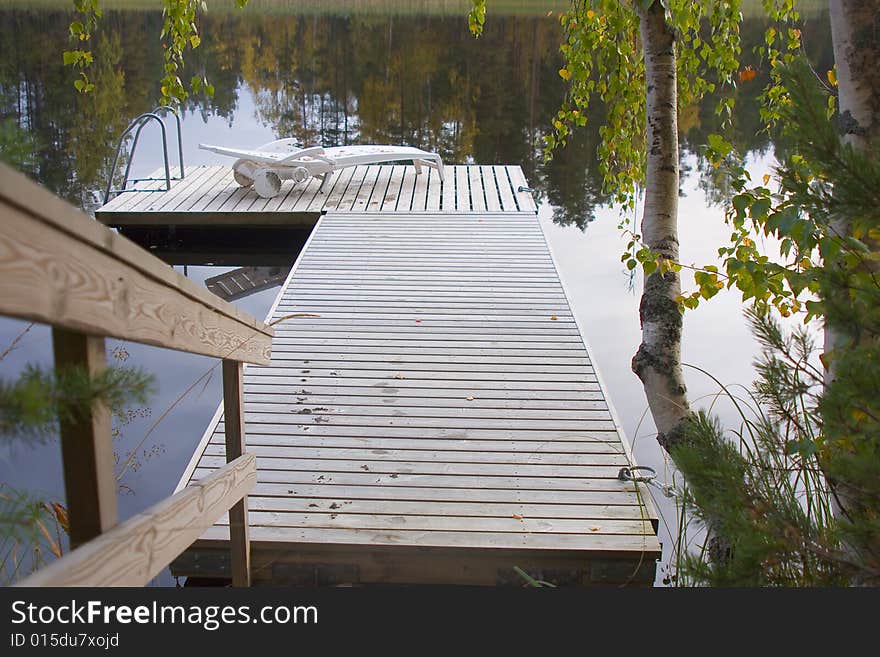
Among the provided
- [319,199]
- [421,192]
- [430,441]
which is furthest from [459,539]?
[421,192]

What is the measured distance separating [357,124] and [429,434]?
41.0 feet

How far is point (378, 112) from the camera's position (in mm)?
16906

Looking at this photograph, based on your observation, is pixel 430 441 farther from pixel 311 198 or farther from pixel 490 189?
pixel 490 189

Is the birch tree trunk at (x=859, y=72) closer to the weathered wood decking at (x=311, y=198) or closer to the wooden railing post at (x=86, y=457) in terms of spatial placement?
the wooden railing post at (x=86, y=457)

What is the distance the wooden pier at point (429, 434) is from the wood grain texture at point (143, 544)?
37.8 inches

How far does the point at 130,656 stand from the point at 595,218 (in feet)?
29.4

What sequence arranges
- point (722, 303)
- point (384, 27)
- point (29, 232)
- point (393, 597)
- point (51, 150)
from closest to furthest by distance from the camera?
point (29, 232)
point (393, 597)
point (722, 303)
point (51, 150)
point (384, 27)

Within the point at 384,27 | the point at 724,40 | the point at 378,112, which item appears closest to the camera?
the point at 724,40

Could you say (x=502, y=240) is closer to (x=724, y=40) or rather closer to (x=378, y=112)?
→ (x=724, y=40)

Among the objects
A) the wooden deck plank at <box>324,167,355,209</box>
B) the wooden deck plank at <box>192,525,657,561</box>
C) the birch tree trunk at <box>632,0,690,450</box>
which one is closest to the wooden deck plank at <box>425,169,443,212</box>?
the wooden deck plank at <box>324,167,355,209</box>

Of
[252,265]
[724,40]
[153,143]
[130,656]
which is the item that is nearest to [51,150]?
[153,143]

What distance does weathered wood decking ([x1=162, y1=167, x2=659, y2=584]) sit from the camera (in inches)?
119

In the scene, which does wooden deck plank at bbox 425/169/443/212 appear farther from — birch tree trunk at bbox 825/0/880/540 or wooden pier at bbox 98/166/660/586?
birch tree trunk at bbox 825/0/880/540

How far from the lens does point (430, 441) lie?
3.76m
